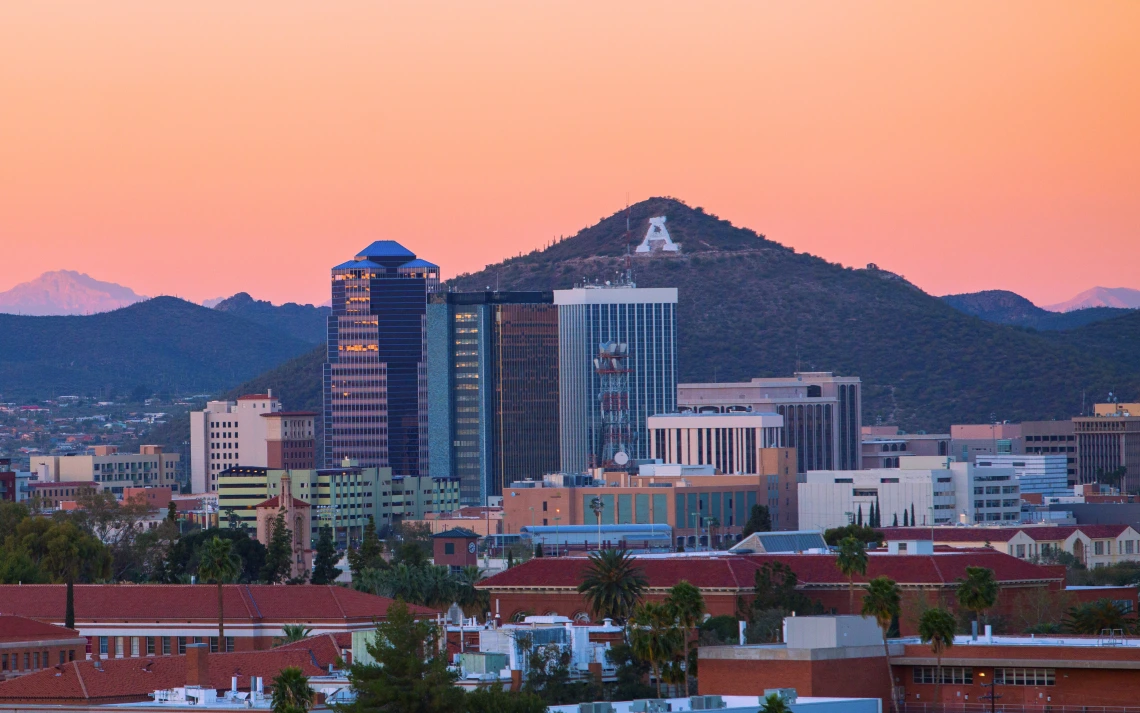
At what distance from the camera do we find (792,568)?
163m

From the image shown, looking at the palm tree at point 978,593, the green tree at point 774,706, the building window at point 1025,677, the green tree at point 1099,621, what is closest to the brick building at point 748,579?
the palm tree at point 978,593

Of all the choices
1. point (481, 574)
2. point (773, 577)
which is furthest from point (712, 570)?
point (481, 574)

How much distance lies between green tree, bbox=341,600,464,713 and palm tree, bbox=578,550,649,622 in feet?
191

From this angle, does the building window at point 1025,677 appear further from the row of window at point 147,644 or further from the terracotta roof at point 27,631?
the row of window at point 147,644

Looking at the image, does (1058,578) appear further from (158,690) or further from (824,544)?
(158,690)

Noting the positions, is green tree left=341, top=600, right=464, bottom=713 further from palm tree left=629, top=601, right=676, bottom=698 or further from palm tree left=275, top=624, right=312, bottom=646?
palm tree left=275, top=624, right=312, bottom=646

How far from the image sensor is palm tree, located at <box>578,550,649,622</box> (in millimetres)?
146375

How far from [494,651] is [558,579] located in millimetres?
46901

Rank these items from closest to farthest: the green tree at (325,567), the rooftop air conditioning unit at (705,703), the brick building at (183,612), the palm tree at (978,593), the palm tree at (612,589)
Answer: the rooftop air conditioning unit at (705,703) → the palm tree at (978,593) → the brick building at (183,612) → the palm tree at (612,589) → the green tree at (325,567)

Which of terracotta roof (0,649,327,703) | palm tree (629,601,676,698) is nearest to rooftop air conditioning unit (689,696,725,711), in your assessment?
palm tree (629,601,676,698)

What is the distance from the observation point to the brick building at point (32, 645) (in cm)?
12350

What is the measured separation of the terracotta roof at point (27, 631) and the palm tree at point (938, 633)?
49.9 m

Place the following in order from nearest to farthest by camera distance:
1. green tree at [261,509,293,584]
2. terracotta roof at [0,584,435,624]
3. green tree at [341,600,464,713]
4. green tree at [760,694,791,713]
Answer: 1. green tree at [760,694,791,713]
2. green tree at [341,600,464,713]
3. terracotta roof at [0,584,435,624]
4. green tree at [261,509,293,584]

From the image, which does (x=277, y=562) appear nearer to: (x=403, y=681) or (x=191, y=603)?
(x=191, y=603)
